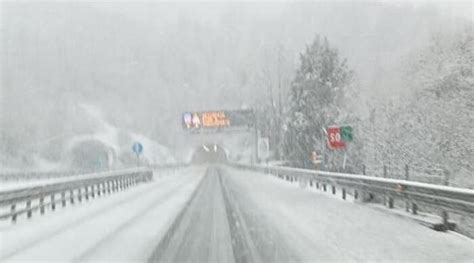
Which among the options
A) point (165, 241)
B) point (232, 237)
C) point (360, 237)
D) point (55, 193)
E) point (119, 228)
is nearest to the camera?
point (165, 241)

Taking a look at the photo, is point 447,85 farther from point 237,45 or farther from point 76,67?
point 237,45

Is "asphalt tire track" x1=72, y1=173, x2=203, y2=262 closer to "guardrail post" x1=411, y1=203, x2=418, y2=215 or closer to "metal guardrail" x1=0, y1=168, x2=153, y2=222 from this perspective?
"metal guardrail" x1=0, y1=168, x2=153, y2=222

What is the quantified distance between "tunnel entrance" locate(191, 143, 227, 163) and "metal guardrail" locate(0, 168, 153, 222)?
97.4 metres

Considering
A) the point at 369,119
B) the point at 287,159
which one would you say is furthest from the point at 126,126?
the point at 369,119

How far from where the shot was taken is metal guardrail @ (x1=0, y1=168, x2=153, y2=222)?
733 inches

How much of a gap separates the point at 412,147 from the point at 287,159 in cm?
3265

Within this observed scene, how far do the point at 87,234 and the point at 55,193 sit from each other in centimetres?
884

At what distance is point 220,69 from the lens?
155375mm

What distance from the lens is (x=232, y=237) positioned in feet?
45.0

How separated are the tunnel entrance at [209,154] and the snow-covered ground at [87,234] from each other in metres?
116

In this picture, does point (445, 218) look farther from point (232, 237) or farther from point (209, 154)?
point (209, 154)

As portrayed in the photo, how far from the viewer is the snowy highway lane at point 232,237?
11.4 m

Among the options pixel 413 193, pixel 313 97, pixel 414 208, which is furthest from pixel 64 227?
pixel 313 97

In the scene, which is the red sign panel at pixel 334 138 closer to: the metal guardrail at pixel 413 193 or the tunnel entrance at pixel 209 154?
the metal guardrail at pixel 413 193
